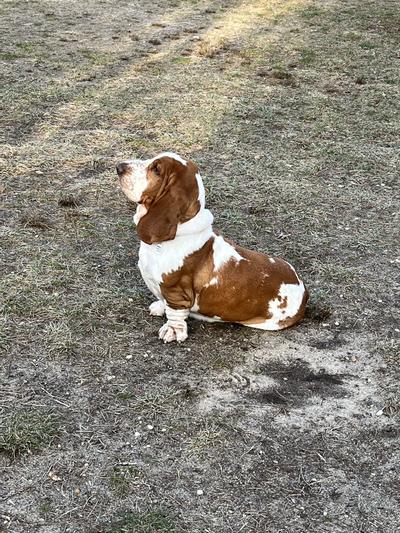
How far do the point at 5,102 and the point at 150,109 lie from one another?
5.20 feet

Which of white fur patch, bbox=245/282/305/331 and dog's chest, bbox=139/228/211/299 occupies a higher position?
dog's chest, bbox=139/228/211/299

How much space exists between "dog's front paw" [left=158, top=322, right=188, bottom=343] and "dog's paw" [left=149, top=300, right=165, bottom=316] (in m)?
0.21

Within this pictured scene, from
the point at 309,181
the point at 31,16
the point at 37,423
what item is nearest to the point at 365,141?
the point at 309,181

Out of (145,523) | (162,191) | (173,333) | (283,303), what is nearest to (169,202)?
(162,191)

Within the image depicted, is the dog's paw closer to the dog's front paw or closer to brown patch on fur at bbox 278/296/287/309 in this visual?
the dog's front paw

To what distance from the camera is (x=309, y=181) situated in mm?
6484

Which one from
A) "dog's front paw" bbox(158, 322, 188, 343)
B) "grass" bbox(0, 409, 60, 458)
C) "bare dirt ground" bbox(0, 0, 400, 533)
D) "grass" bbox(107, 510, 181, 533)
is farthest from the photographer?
"dog's front paw" bbox(158, 322, 188, 343)

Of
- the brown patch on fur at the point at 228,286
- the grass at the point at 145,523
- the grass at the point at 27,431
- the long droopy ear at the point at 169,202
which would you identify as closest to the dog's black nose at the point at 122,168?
the long droopy ear at the point at 169,202

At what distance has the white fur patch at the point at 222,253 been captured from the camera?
4023 millimetres

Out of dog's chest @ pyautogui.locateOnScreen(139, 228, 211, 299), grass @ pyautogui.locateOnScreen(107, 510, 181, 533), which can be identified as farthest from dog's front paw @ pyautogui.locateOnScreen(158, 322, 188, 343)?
grass @ pyautogui.locateOnScreen(107, 510, 181, 533)

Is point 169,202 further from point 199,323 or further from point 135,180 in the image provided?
point 199,323

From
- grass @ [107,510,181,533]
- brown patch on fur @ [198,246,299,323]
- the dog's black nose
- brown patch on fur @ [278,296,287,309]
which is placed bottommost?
grass @ [107,510,181,533]

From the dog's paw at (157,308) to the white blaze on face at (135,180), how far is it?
0.78 m

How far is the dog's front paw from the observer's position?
412 centimetres
